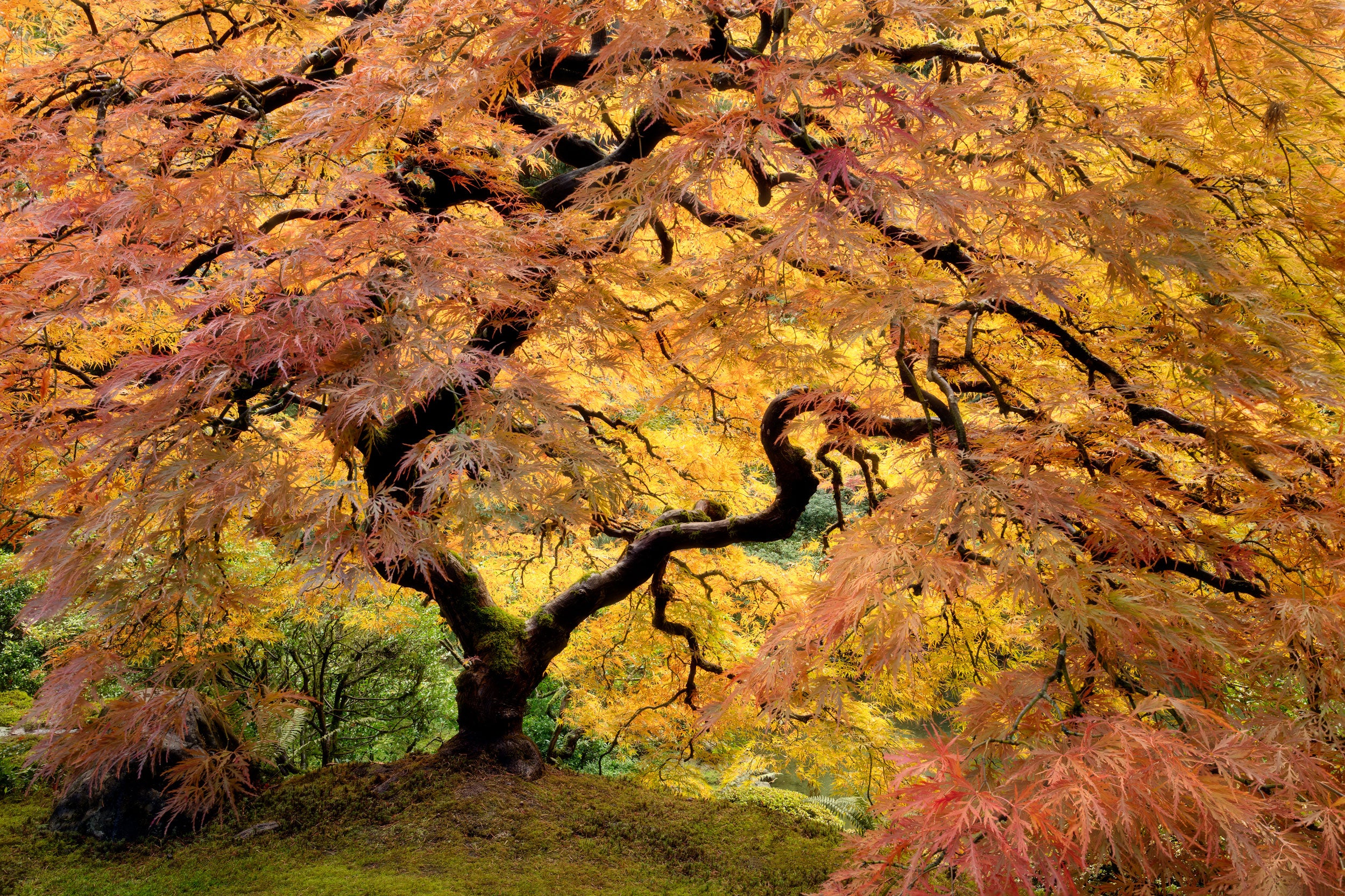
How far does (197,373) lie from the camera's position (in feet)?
6.33

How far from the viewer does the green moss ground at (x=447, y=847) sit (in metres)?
2.59

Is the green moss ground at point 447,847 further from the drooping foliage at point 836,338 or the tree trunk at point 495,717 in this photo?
the drooping foliage at point 836,338

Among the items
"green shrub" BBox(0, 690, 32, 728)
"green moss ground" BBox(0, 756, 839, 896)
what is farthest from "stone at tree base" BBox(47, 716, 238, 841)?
"green shrub" BBox(0, 690, 32, 728)

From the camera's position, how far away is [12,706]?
185 inches

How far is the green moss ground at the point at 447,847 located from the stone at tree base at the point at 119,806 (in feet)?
0.20

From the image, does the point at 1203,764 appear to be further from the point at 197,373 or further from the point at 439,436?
the point at 197,373

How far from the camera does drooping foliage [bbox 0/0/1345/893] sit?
4.71 ft

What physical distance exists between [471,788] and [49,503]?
189cm

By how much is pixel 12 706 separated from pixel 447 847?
364cm

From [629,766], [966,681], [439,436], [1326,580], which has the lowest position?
[629,766]

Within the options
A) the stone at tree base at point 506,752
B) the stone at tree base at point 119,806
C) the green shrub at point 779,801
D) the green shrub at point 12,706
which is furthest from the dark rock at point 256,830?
the green shrub at point 12,706

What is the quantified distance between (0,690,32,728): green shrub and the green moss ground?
1127 millimetres

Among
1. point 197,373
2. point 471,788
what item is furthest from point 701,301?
point 471,788

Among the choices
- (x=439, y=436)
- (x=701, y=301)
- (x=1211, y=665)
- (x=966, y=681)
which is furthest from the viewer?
(x=966, y=681)
